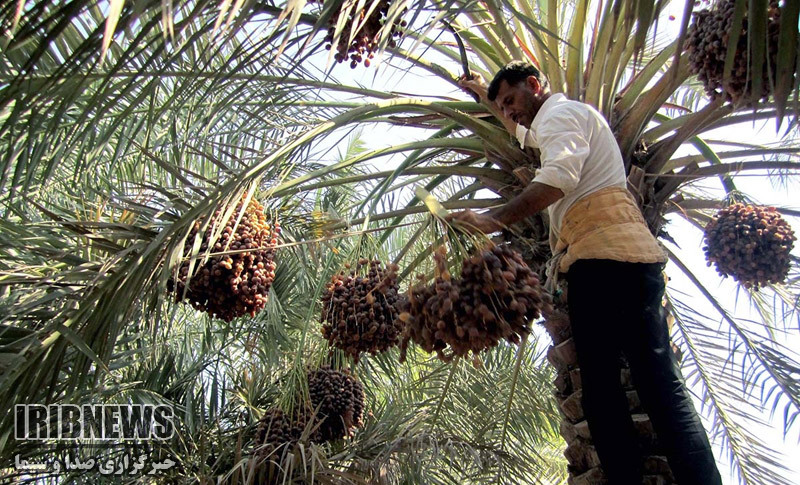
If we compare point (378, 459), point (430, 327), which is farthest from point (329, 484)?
point (430, 327)

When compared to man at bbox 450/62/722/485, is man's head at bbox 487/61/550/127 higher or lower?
higher

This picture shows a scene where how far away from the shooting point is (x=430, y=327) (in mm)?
1987

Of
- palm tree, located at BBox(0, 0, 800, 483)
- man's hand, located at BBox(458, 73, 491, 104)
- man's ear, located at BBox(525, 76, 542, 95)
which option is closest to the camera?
palm tree, located at BBox(0, 0, 800, 483)

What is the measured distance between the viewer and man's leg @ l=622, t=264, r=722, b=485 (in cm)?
216

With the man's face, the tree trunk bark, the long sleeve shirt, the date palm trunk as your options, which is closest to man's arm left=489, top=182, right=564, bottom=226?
the long sleeve shirt

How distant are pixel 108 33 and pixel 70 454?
328 cm

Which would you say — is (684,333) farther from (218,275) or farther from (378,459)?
(218,275)

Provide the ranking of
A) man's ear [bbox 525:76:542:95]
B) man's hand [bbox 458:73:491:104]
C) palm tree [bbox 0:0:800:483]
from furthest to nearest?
man's hand [bbox 458:73:491:104] < man's ear [bbox 525:76:542:95] < palm tree [bbox 0:0:800:483]

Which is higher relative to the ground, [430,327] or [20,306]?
[20,306]

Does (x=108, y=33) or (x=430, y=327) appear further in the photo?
(x=430, y=327)

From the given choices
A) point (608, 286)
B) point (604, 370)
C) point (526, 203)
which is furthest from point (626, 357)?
point (526, 203)

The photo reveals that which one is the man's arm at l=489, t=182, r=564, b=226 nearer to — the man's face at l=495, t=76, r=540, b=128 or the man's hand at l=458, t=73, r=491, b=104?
the man's face at l=495, t=76, r=540, b=128

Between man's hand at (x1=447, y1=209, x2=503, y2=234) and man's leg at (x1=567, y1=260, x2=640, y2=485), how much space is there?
519 millimetres

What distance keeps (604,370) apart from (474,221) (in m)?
0.79
